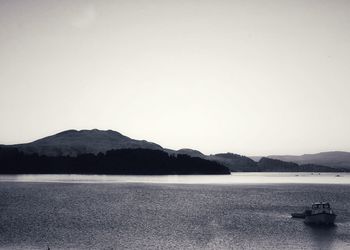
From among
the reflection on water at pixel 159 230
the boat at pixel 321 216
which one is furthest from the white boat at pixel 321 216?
the reflection on water at pixel 159 230

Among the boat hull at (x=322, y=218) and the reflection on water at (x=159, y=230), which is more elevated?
the boat hull at (x=322, y=218)

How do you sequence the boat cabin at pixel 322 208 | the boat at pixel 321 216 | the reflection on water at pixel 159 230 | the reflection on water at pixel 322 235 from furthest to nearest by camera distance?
the boat cabin at pixel 322 208, the boat at pixel 321 216, the reflection on water at pixel 322 235, the reflection on water at pixel 159 230

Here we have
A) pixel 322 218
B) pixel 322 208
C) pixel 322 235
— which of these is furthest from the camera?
pixel 322 208

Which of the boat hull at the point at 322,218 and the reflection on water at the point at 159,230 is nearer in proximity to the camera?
the reflection on water at the point at 159,230

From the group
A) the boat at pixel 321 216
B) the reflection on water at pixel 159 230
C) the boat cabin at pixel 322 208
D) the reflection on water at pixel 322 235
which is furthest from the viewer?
the boat cabin at pixel 322 208

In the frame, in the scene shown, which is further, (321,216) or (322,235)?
(321,216)

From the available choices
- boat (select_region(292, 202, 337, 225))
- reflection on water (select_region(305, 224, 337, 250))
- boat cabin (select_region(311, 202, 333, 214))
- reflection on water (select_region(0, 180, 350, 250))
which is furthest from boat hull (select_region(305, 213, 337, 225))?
reflection on water (select_region(0, 180, 350, 250))

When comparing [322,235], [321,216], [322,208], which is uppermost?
[322,208]

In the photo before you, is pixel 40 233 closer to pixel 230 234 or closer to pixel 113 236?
pixel 113 236

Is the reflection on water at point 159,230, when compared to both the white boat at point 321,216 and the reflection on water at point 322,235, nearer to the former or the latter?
the reflection on water at point 322,235

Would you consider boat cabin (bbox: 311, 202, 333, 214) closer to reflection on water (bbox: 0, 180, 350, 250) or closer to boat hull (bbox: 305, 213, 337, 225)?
boat hull (bbox: 305, 213, 337, 225)

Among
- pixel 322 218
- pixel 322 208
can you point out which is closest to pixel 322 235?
pixel 322 218

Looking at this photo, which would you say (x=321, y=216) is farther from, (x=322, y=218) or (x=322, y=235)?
(x=322, y=235)

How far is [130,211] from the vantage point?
330 ft
